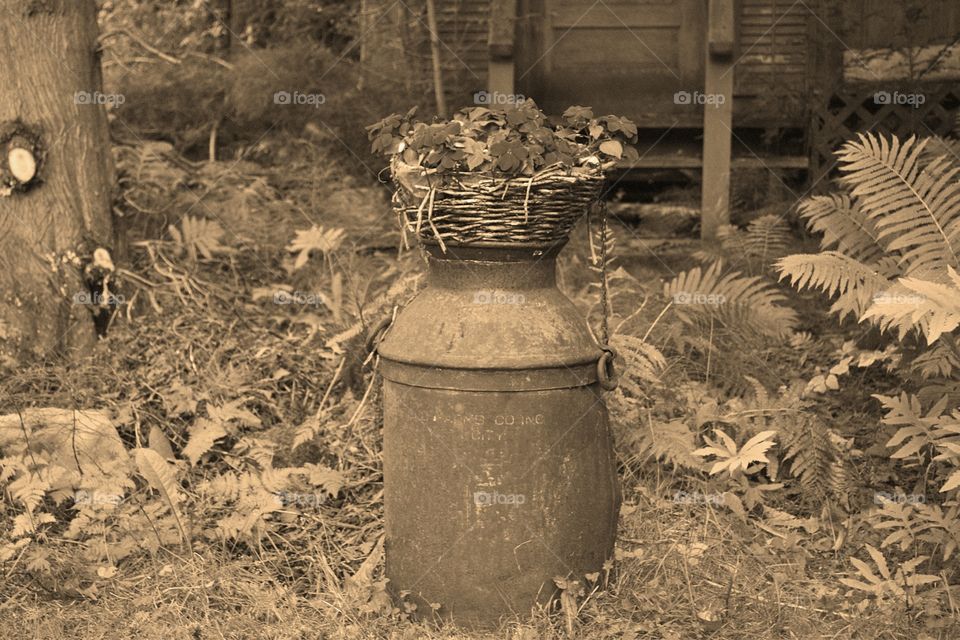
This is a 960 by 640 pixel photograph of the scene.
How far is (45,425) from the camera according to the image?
5.19m

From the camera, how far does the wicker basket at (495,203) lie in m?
3.84

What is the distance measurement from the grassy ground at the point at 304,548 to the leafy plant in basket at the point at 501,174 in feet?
4.41

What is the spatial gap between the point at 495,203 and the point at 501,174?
0.32 feet

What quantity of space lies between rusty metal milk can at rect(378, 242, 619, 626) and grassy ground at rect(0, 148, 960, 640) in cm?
19

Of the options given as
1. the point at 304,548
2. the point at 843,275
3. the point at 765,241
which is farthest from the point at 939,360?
the point at 304,548

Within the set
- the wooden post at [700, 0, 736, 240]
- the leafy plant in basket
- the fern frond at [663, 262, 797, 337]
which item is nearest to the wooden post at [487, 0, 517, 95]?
the wooden post at [700, 0, 736, 240]

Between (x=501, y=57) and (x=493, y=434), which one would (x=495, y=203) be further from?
(x=501, y=57)

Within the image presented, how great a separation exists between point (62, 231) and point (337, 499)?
7.62 ft

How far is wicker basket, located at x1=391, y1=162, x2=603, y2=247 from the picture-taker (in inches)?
151

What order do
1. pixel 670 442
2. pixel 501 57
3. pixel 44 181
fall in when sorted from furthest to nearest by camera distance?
pixel 501 57 → pixel 44 181 → pixel 670 442

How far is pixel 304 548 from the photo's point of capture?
4.73m

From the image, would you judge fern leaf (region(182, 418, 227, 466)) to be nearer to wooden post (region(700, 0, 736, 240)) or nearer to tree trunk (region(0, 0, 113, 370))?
tree trunk (region(0, 0, 113, 370))

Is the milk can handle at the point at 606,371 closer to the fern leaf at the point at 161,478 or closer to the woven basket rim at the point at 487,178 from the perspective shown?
the woven basket rim at the point at 487,178

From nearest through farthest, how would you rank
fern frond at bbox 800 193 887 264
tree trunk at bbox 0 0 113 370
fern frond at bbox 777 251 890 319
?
fern frond at bbox 777 251 890 319 → fern frond at bbox 800 193 887 264 → tree trunk at bbox 0 0 113 370
